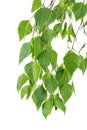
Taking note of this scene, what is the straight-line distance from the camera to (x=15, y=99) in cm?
159

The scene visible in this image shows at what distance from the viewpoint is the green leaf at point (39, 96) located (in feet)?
2.22

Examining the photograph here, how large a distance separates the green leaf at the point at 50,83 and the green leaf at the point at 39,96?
0.03 metres

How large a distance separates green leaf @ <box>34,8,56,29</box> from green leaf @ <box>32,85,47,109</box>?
15cm

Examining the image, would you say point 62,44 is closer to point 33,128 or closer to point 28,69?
point 33,128

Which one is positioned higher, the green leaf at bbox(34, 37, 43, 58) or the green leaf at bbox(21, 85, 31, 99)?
the green leaf at bbox(34, 37, 43, 58)

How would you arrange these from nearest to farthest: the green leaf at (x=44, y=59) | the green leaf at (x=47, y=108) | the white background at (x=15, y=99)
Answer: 1. the green leaf at (x=44, y=59)
2. the green leaf at (x=47, y=108)
3. the white background at (x=15, y=99)

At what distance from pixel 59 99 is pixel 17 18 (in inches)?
36.0

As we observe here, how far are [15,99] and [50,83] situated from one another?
951 mm

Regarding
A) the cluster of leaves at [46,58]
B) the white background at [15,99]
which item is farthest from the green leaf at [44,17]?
the white background at [15,99]

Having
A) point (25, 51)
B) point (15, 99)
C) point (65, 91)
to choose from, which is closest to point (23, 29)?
point (25, 51)

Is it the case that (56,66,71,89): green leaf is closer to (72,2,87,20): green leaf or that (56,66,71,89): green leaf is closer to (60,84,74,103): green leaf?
(60,84,74,103): green leaf

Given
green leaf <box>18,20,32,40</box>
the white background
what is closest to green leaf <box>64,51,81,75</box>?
green leaf <box>18,20,32,40</box>

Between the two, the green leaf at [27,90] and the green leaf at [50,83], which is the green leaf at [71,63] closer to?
the green leaf at [50,83]

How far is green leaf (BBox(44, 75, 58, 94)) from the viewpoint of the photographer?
0.65 metres
